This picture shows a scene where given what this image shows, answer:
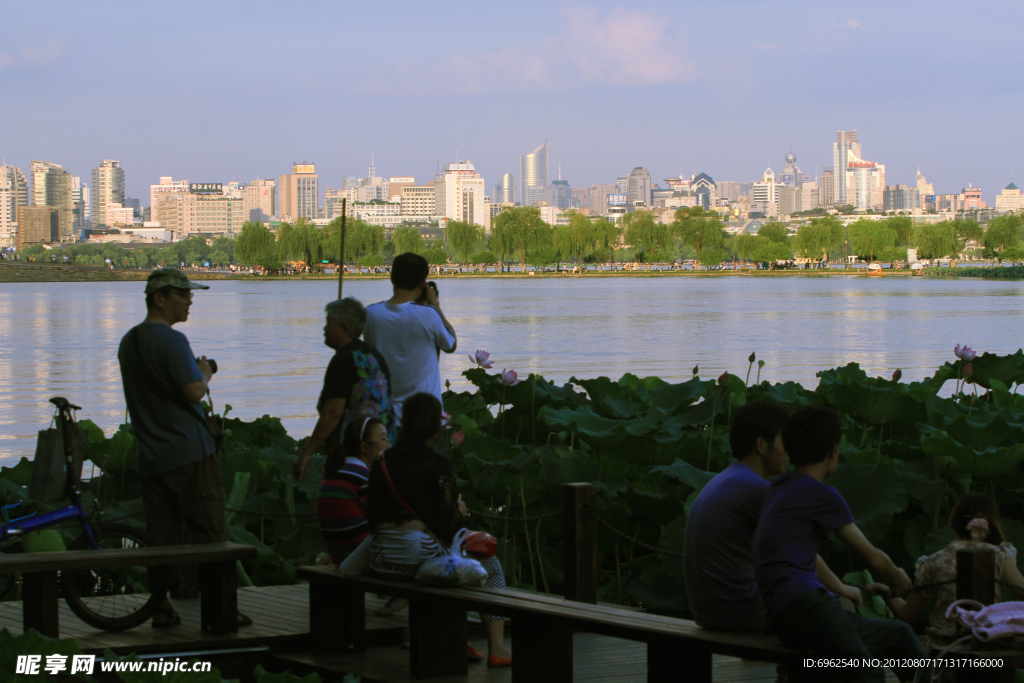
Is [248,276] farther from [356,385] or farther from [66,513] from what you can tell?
[356,385]

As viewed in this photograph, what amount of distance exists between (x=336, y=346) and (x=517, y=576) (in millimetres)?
1457

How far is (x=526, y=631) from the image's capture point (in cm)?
306

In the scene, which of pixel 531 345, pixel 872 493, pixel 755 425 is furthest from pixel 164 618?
pixel 531 345

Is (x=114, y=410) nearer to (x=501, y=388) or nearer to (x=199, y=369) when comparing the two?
(x=501, y=388)

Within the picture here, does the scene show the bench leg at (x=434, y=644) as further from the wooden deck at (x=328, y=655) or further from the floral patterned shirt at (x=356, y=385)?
the floral patterned shirt at (x=356, y=385)

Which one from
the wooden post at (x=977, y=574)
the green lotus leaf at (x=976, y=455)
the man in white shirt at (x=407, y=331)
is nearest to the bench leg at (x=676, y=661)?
the wooden post at (x=977, y=574)

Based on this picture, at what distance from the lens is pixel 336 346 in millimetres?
4082

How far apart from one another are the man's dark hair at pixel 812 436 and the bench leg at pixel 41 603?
2.20 meters

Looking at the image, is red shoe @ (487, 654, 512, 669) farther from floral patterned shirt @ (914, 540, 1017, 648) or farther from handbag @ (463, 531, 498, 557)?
floral patterned shirt @ (914, 540, 1017, 648)

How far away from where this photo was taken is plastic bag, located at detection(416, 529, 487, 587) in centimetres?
328

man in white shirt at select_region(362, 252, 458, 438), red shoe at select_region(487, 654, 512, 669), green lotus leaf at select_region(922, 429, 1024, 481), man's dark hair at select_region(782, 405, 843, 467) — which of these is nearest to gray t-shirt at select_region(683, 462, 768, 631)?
man's dark hair at select_region(782, 405, 843, 467)

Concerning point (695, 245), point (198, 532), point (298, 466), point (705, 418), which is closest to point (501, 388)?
point (705, 418)

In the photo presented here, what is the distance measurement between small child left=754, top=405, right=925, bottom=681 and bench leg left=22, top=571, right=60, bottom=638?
82.7 inches

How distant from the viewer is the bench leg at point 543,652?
3.06 metres
